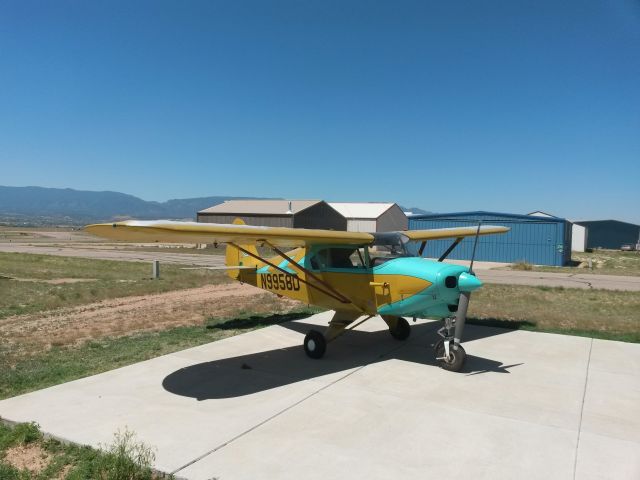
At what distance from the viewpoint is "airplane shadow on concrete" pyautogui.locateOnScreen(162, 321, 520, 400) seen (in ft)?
23.3

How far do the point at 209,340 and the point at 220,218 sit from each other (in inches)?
1736

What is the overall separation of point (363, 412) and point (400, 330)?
4.21m

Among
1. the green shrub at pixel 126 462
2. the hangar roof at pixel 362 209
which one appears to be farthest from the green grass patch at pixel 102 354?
the hangar roof at pixel 362 209

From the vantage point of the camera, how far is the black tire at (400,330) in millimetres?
10156

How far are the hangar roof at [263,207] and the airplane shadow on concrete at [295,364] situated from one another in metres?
40.7

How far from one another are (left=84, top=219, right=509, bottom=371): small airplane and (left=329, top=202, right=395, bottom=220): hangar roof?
211 ft

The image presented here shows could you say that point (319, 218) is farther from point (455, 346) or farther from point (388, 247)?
point (455, 346)

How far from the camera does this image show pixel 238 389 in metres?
7.01

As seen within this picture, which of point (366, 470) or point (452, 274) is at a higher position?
point (452, 274)

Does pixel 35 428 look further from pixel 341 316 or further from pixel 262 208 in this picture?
pixel 262 208

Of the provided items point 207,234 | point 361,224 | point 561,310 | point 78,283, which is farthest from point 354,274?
point 361,224

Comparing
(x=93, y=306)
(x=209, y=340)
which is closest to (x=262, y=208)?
(x=93, y=306)

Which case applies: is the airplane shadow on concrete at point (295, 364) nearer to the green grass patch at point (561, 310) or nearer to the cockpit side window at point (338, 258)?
the cockpit side window at point (338, 258)

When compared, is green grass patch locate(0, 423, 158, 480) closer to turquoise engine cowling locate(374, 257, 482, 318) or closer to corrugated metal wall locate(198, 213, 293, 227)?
turquoise engine cowling locate(374, 257, 482, 318)
